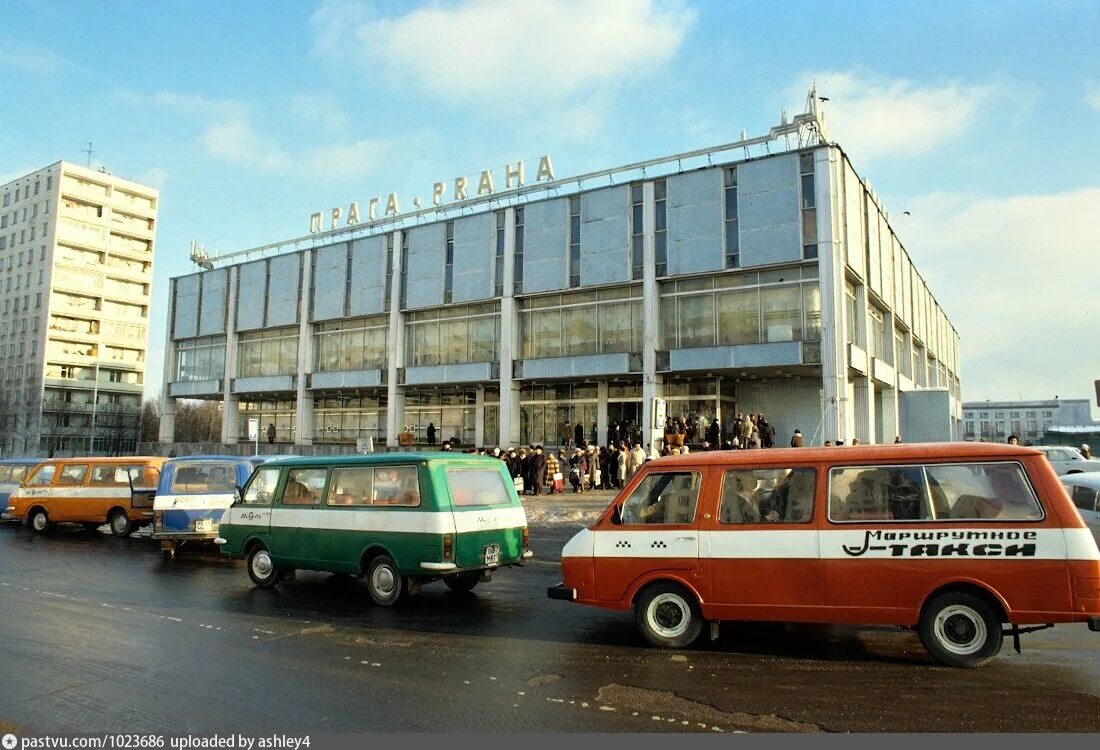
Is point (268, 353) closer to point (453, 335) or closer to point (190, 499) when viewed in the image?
point (453, 335)

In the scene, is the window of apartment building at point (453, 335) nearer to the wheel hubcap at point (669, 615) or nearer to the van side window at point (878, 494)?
the wheel hubcap at point (669, 615)

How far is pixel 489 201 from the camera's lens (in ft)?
131

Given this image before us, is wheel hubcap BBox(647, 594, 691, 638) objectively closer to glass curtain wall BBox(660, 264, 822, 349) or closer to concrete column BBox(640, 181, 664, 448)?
glass curtain wall BBox(660, 264, 822, 349)

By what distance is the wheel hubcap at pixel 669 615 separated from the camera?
7195mm

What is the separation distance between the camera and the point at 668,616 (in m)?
7.29

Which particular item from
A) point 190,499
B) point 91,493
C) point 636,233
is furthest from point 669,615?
point 636,233

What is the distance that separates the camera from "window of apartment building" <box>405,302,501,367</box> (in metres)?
39.1

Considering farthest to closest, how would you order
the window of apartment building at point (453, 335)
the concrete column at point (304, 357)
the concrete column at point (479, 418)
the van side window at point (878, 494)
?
the concrete column at point (304, 357), the concrete column at point (479, 418), the window of apartment building at point (453, 335), the van side window at point (878, 494)

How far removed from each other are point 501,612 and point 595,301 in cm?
2722

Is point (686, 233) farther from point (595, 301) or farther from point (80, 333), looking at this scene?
point (80, 333)

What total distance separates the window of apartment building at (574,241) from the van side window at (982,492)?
29340mm

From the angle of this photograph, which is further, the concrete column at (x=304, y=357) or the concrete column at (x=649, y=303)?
the concrete column at (x=304, y=357)

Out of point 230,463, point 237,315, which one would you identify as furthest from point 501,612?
point 237,315

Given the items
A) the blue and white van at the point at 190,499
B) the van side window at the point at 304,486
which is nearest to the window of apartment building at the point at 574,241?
the blue and white van at the point at 190,499
